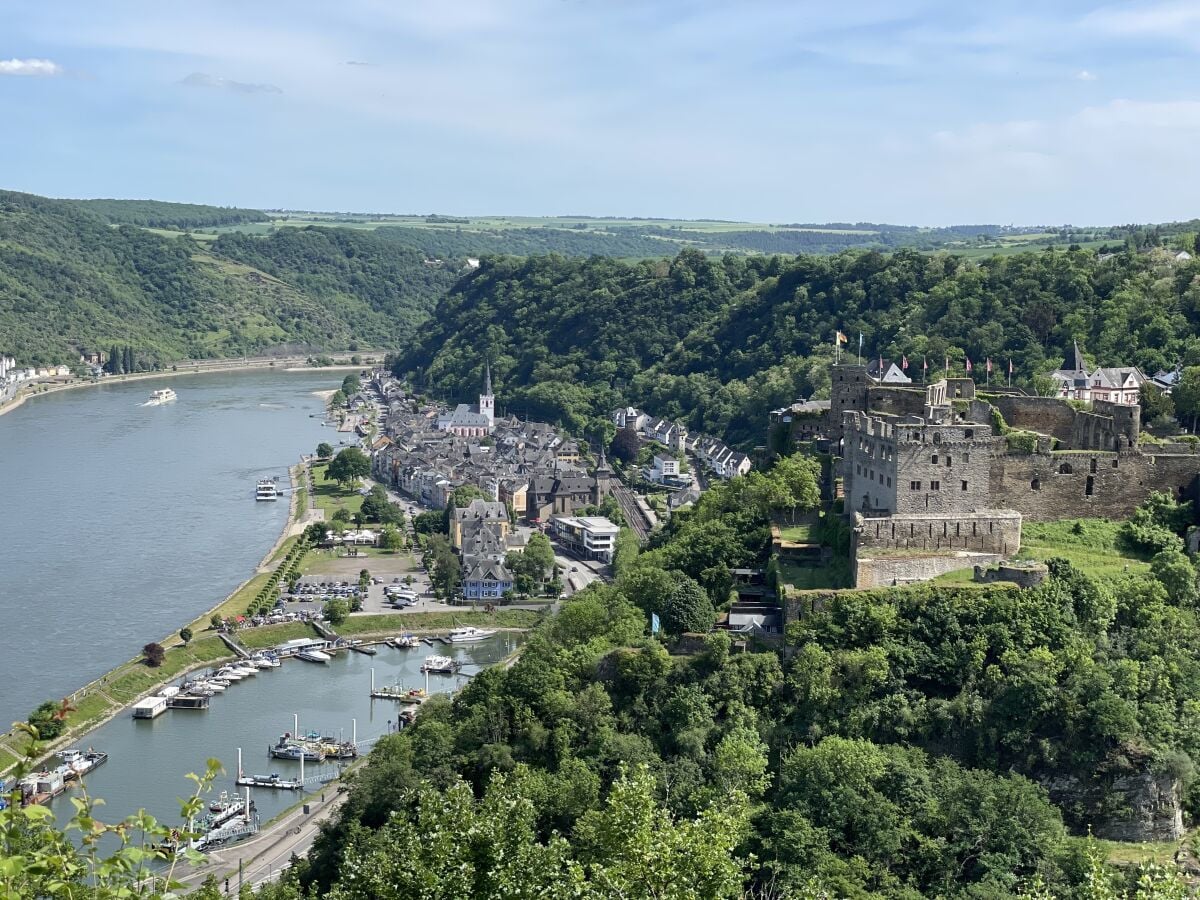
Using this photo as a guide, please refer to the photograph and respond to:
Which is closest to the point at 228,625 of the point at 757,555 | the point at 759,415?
the point at 757,555

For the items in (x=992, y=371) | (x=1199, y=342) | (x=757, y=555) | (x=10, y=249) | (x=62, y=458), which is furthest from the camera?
(x=10, y=249)

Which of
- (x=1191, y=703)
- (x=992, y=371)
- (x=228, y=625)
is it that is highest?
(x=992, y=371)

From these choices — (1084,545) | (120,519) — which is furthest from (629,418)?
(1084,545)

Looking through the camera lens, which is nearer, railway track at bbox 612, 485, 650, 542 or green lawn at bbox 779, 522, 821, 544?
green lawn at bbox 779, 522, 821, 544

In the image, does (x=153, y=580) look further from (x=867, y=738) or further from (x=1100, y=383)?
(x=867, y=738)

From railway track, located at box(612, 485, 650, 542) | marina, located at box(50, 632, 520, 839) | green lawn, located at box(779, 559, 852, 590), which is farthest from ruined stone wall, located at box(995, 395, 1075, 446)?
railway track, located at box(612, 485, 650, 542)

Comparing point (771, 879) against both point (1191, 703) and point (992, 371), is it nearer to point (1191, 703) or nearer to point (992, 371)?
point (1191, 703)

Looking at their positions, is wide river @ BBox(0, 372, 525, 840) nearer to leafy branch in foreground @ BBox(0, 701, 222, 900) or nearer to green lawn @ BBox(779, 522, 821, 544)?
green lawn @ BBox(779, 522, 821, 544)
